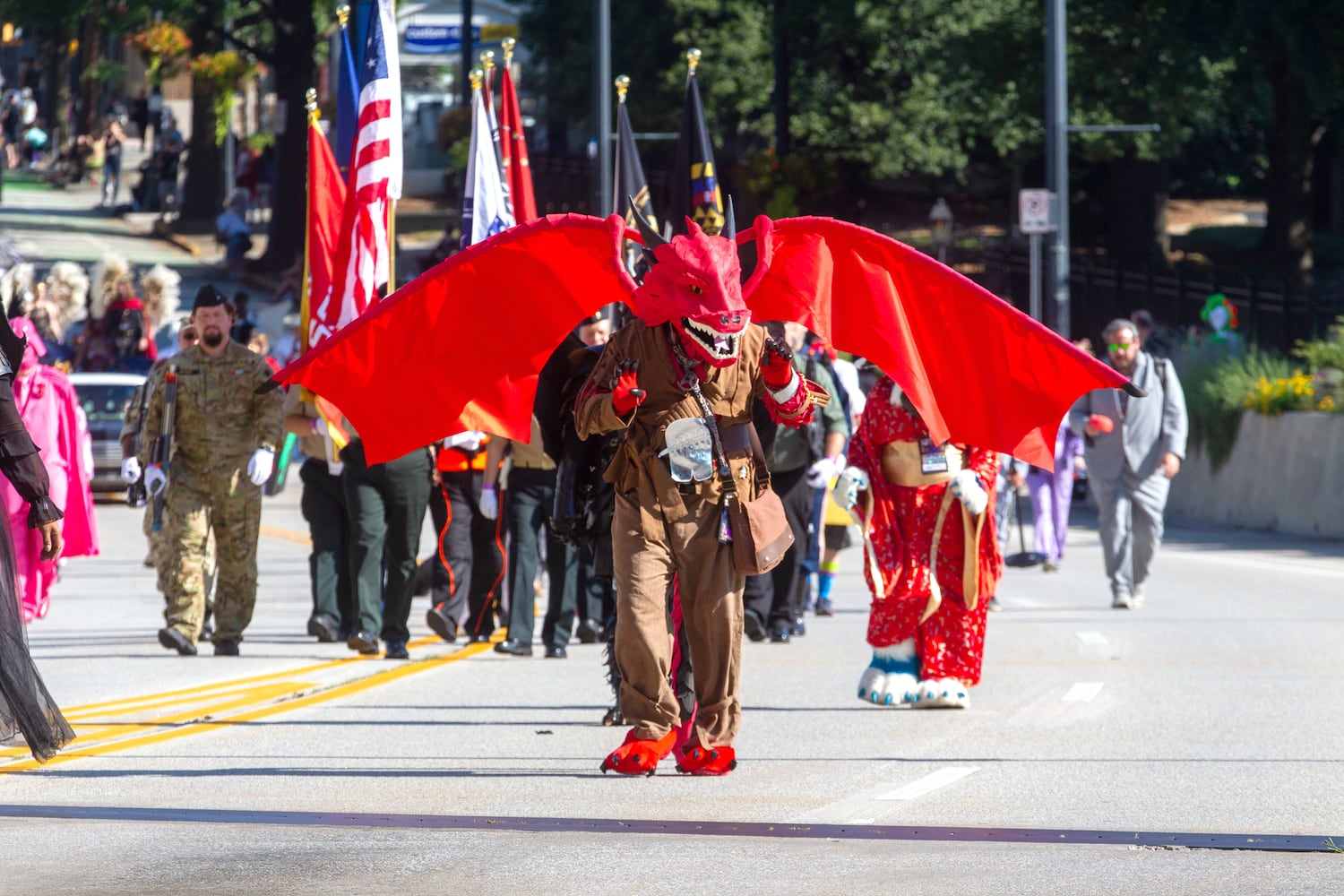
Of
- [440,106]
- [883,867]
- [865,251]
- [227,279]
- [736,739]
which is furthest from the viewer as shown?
[440,106]

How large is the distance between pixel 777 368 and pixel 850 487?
7.67 ft

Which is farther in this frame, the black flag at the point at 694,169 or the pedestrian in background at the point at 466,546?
the black flag at the point at 694,169

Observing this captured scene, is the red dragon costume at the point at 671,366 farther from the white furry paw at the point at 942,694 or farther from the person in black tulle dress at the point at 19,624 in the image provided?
the white furry paw at the point at 942,694

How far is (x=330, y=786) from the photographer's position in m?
7.95

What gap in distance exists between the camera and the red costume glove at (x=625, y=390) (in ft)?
25.5

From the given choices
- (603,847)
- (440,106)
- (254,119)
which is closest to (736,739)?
(603,847)

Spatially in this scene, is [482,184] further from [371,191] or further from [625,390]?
[625,390]

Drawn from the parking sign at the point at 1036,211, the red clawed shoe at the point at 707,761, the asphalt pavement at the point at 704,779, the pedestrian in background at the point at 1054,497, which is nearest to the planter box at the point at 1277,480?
the parking sign at the point at 1036,211

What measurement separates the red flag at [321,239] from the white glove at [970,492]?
4.03 metres

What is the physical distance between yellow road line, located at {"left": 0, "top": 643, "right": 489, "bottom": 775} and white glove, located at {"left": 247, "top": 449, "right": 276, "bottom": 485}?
1.15 metres

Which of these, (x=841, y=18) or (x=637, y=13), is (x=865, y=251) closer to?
(x=841, y=18)

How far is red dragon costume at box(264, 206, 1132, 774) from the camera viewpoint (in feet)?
26.2

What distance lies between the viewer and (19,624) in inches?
296

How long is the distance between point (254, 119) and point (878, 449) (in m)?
60.1
